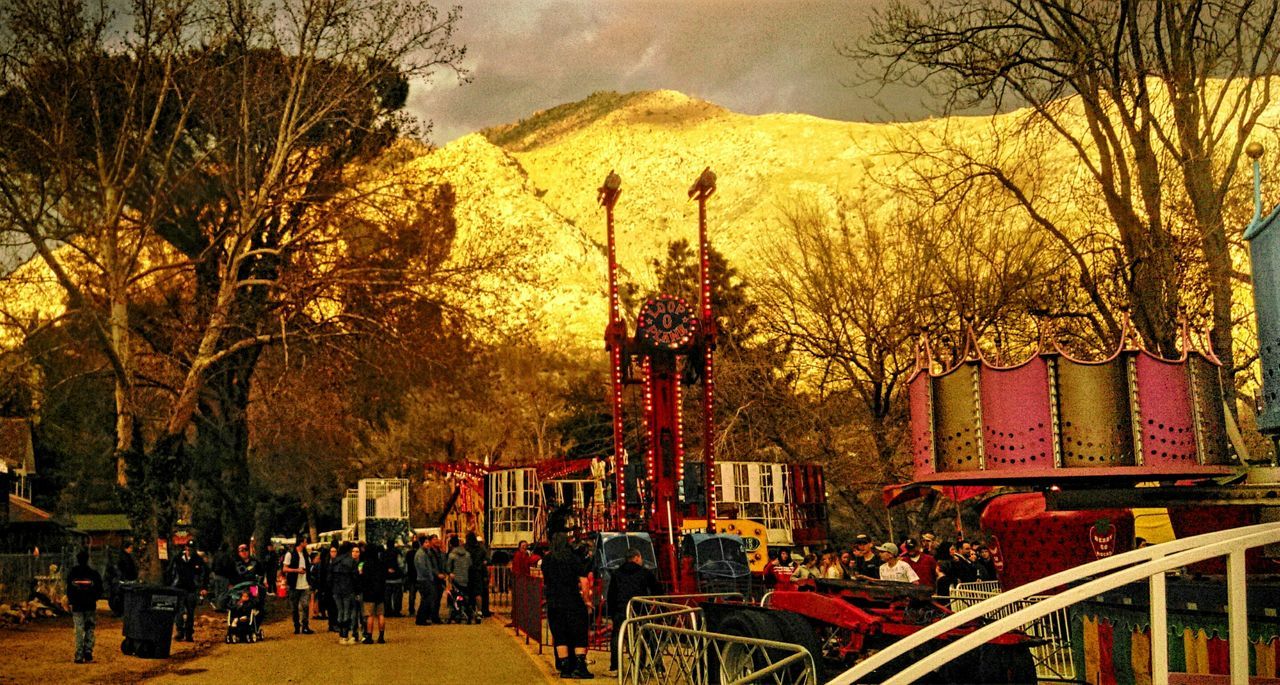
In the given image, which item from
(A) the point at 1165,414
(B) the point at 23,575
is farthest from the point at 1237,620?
(B) the point at 23,575

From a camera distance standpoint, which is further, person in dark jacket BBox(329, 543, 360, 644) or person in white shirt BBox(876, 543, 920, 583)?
person in dark jacket BBox(329, 543, 360, 644)

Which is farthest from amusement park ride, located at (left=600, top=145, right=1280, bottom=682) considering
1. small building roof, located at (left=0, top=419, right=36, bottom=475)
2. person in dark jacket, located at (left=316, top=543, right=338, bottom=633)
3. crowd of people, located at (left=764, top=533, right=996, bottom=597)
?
small building roof, located at (left=0, top=419, right=36, bottom=475)

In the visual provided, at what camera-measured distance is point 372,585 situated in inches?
887

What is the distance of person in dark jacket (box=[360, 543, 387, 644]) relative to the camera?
2236cm

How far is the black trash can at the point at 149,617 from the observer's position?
20453mm

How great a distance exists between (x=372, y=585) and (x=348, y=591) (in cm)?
63

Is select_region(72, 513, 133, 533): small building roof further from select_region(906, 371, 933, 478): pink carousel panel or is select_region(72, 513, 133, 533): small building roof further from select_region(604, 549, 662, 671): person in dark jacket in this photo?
select_region(906, 371, 933, 478): pink carousel panel

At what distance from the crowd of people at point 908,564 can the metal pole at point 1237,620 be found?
13.2m

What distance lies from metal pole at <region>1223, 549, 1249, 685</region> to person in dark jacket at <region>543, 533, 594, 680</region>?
1246cm

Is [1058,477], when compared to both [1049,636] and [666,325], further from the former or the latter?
[666,325]

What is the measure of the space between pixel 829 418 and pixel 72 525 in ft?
142

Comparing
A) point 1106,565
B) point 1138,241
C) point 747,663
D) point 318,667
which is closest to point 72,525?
point 318,667

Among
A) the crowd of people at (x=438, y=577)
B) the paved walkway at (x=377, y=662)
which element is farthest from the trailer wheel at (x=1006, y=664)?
the paved walkway at (x=377, y=662)

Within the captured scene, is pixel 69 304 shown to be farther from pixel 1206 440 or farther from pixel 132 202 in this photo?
pixel 1206 440
